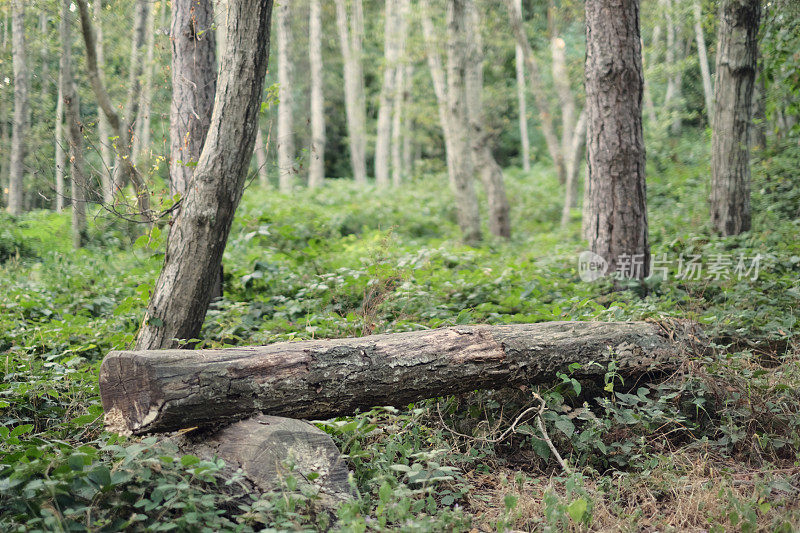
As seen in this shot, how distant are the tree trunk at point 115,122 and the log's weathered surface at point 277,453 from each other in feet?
6.86

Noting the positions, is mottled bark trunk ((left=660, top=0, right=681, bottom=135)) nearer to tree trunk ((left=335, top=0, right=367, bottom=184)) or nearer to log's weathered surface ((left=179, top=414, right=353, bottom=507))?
tree trunk ((left=335, top=0, right=367, bottom=184))

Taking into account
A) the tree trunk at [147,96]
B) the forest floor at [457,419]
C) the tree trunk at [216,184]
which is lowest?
the forest floor at [457,419]

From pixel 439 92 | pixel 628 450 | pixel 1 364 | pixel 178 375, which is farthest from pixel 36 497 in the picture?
pixel 439 92

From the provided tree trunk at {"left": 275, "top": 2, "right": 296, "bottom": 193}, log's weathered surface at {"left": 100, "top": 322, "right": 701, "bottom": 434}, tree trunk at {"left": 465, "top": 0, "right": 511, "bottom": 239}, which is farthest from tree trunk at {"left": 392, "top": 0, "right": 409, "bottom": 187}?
log's weathered surface at {"left": 100, "top": 322, "right": 701, "bottom": 434}

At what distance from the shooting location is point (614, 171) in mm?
6160

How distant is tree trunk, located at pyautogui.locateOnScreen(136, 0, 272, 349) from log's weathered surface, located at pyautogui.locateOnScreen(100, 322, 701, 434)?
1377mm

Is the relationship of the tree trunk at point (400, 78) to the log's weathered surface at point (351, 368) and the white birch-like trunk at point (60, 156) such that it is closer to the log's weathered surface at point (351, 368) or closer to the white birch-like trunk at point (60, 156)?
the white birch-like trunk at point (60, 156)

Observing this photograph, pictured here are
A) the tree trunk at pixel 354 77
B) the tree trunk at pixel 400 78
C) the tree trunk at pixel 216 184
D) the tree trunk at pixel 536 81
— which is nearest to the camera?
the tree trunk at pixel 216 184

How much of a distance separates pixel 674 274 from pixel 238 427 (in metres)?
5.36

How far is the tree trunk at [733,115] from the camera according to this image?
791cm

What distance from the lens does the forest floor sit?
2.67 metres

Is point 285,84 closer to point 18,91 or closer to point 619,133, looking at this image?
point 18,91

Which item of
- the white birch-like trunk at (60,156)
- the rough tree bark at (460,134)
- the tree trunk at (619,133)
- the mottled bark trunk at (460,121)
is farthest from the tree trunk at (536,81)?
the white birch-like trunk at (60,156)

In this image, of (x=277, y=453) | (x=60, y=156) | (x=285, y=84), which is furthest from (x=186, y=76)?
(x=60, y=156)
